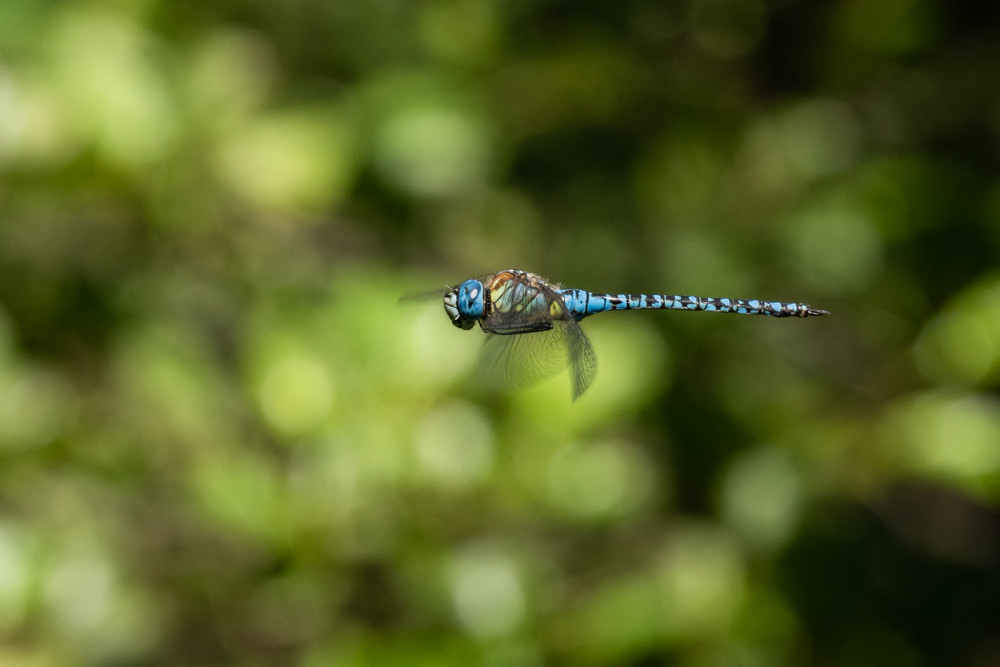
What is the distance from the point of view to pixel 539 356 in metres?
1.37

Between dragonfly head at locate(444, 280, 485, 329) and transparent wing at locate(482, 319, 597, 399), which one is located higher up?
dragonfly head at locate(444, 280, 485, 329)

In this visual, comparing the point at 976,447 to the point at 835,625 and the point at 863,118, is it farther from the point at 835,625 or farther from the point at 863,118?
the point at 863,118

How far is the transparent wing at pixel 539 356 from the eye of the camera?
133 cm

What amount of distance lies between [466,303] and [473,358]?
21 centimetres

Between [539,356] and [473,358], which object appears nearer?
[539,356]

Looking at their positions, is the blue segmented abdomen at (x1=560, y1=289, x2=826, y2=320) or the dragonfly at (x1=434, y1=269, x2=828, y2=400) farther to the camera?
the blue segmented abdomen at (x1=560, y1=289, x2=826, y2=320)

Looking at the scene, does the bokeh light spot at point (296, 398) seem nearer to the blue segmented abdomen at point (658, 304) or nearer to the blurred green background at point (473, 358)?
the blurred green background at point (473, 358)

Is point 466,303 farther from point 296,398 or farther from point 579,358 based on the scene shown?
point 296,398

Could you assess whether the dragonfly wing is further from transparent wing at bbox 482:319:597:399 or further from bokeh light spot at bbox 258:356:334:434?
A: bokeh light spot at bbox 258:356:334:434

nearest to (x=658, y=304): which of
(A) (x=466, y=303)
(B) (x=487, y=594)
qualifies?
(A) (x=466, y=303)

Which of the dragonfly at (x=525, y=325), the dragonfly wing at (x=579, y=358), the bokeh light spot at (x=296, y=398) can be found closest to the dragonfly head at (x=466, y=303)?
the dragonfly at (x=525, y=325)

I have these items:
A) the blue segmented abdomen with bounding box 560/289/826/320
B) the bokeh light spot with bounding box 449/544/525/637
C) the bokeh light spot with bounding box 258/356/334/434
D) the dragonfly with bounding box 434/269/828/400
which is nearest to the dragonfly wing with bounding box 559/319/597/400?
the dragonfly with bounding box 434/269/828/400

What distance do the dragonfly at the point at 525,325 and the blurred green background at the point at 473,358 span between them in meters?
0.14

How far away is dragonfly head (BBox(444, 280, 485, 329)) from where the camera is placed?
133cm
